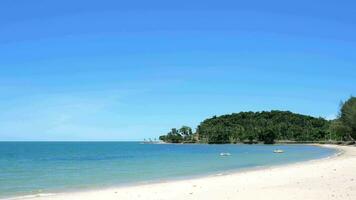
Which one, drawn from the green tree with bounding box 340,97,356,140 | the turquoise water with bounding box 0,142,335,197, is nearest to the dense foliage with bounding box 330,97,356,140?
the green tree with bounding box 340,97,356,140

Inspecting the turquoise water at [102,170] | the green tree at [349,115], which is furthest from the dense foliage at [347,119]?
the turquoise water at [102,170]

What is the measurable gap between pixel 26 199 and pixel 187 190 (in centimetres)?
748

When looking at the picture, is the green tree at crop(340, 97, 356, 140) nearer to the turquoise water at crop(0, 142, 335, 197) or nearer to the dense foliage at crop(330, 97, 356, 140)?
the dense foliage at crop(330, 97, 356, 140)

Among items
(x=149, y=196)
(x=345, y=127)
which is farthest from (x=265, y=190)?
(x=345, y=127)

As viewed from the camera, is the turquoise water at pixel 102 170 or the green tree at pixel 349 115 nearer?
the turquoise water at pixel 102 170

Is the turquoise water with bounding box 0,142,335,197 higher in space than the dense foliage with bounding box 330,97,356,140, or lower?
lower

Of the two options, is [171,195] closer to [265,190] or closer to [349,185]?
[265,190]

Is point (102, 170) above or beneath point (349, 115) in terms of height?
beneath

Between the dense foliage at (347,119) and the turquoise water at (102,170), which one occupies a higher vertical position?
the dense foliage at (347,119)

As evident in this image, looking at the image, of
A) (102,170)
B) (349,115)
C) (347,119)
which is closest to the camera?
(102,170)

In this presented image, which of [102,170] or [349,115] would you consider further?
[349,115]

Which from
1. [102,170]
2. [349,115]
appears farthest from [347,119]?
[102,170]

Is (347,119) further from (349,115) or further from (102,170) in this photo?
(102,170)

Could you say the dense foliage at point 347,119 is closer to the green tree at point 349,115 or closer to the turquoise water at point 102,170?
the green tree at point 349,115
